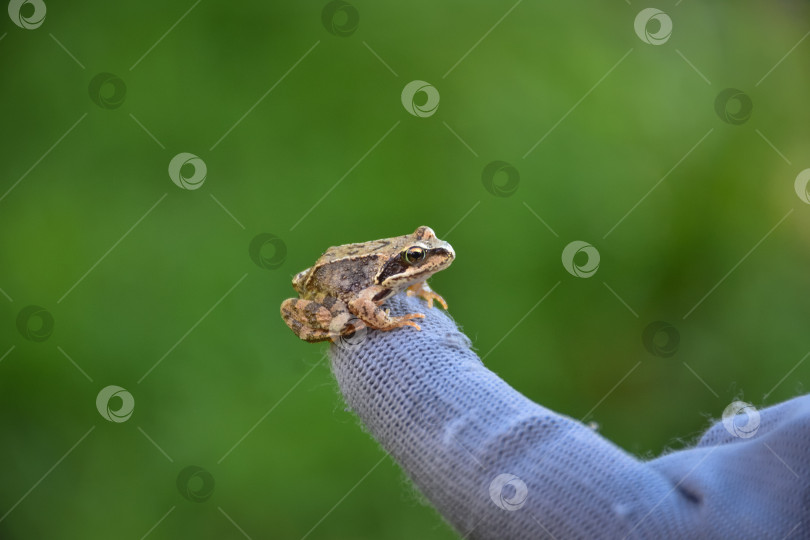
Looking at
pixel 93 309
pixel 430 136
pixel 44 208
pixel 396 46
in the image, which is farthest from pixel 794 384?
pixel 44 208

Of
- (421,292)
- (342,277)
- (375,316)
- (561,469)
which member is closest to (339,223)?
(421,292)

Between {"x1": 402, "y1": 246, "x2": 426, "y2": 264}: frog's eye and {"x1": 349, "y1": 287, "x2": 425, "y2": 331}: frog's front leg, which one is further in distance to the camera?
{"x1": 402, "y1": 246, "x2": 426, "y2": 264}: frog's eye

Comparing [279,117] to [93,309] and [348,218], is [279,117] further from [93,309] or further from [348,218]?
[93,309]

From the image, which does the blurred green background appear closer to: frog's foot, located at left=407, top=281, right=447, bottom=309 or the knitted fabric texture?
frog's foot, located at left=407, top=281, right=447, bottom=309

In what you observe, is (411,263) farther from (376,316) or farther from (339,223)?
(339,223)

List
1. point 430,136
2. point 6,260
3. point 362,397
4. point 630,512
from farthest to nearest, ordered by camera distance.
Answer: point 430,136 < point 6,260 < point 362,397 < point 630,512

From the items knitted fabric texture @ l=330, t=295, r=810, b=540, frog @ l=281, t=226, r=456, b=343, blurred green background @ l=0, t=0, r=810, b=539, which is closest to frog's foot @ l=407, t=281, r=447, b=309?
frog @ l=281, t=226, r=456, b=343

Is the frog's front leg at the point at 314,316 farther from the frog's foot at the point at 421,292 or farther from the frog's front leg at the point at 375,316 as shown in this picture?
the frog's foot at the point at 421,292

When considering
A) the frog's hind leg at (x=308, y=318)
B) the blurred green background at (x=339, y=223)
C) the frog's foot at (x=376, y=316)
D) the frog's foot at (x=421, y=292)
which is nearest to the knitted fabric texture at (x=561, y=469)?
the frog's foot at (x=376, y=316)
